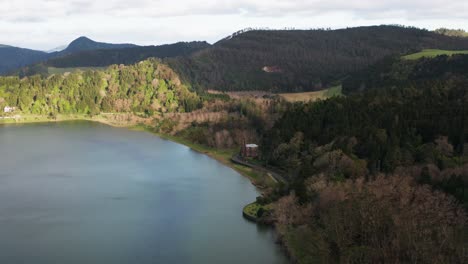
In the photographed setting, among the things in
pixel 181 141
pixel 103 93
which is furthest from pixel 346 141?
pixel 103 93

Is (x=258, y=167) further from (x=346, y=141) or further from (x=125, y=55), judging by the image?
(x=125, y=55)

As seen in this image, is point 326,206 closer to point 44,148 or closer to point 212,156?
point 212,156

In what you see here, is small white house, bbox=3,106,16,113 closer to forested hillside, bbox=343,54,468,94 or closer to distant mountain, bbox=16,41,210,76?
forested hillside, bbox=343,54,468,94

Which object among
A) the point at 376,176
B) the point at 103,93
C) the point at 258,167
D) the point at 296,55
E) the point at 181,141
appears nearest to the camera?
the point at 376,176

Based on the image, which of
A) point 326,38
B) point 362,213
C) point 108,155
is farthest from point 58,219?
point 326,38

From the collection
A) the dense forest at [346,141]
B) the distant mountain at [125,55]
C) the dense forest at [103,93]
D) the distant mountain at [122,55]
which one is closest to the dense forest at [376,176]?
the dense forest at [346,141]

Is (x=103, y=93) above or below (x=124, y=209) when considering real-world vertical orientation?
above

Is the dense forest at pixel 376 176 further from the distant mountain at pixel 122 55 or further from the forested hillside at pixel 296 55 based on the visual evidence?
the distant mountain at pixel 122 55

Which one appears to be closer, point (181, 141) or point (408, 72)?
point (181, 141)

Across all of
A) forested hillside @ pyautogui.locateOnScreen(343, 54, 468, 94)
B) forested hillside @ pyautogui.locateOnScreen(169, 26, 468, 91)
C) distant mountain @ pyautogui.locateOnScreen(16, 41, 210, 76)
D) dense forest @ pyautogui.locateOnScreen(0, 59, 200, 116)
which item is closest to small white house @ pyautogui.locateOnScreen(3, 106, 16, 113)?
dense forest @ pyautogui.locateOnScreen(0, 59, 200, 116)
